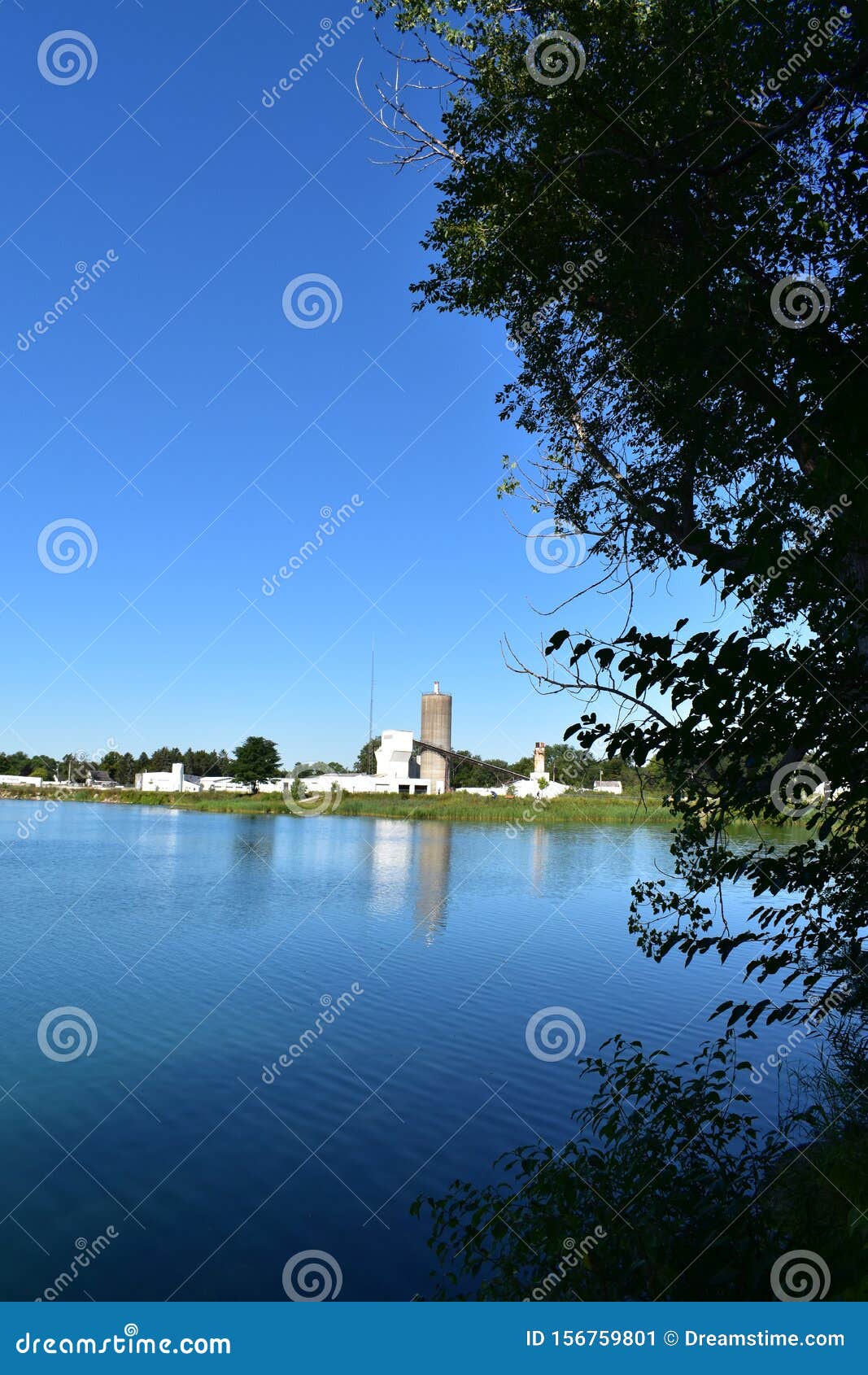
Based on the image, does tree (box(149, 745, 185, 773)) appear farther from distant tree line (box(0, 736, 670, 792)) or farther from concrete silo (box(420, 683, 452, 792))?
concrete silo (box(420, 683, 452, 792))

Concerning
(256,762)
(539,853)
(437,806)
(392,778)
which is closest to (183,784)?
(256,762)

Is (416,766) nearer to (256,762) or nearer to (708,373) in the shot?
(256,762)

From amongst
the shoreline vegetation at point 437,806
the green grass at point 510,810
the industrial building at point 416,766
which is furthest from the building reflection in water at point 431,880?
the industrial building at point 416,766

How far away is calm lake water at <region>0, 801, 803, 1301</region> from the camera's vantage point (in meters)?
7.73

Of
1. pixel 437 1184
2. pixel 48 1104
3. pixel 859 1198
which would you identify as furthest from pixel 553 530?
pixel 48 1104

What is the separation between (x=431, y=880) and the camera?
3359cm

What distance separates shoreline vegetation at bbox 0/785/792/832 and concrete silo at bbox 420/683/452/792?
408 centimetres

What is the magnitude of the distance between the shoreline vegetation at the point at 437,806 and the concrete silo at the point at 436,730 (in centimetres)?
408

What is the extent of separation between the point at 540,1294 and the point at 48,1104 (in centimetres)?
795

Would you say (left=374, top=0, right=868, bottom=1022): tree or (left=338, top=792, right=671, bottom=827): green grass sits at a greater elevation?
(left=374, top=0, right=868, bottom=1022): tree

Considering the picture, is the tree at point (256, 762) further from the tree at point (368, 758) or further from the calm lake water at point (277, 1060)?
the calm lake water at point (277, 1060)

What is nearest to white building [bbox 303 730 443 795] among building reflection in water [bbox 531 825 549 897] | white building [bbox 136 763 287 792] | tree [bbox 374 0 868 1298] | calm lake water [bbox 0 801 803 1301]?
white building [bbox 136 763 287 792]

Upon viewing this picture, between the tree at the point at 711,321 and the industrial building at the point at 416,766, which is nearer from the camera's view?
the tree at the point at 711,321

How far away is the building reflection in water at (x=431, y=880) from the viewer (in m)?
23.8
